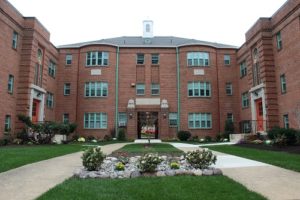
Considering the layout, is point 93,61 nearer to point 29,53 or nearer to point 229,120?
point 29,53

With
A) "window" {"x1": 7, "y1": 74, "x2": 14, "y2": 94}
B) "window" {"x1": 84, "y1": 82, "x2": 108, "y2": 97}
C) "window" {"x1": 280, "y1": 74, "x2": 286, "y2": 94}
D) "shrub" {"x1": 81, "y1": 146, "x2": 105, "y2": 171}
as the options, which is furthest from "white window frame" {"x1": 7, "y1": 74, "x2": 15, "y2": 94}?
"window" {"x1": 280, "y1": 74, "x2": 286, "y2": 94}

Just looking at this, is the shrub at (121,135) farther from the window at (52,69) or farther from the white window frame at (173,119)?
the window at (52,69)

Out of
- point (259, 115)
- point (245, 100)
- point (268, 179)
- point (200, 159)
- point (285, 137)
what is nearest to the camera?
point (268, 179)

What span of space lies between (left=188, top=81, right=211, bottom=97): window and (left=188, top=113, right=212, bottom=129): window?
2124 mm

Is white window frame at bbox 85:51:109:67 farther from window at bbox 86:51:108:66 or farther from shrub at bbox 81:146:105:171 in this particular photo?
shrub at bbox 81:146:105:171

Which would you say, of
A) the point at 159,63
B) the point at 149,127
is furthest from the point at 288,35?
the point at 149,127

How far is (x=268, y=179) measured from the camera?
298 inches

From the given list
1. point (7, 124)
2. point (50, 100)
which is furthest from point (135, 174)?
point (50, 100)

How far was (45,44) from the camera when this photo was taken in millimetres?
27594

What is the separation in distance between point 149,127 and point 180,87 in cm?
645

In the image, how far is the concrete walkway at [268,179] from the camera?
6.00 metres

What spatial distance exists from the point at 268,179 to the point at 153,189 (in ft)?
10.6

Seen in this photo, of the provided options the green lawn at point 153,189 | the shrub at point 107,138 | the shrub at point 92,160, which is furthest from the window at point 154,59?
the green lawn at point 153,189

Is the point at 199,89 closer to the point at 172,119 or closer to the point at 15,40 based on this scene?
the point at 172,119
